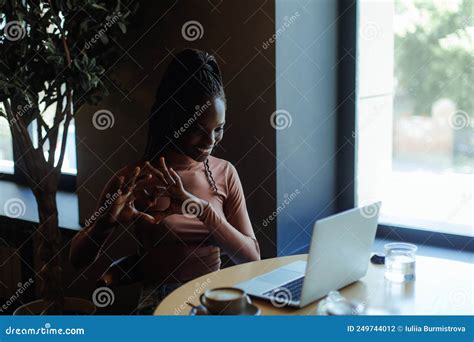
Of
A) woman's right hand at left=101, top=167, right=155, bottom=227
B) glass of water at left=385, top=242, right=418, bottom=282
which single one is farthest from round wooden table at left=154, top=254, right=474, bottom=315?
woman's right hand at left=101, top=167, right=155, bottom=227

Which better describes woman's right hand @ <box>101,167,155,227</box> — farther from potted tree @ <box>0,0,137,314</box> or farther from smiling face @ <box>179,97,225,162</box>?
potted tree @ <box>0,0,137,314</box>

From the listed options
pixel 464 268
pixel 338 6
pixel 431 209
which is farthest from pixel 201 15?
pixel 464 268

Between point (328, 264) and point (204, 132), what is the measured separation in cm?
89

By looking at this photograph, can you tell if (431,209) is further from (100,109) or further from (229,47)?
(100,109)

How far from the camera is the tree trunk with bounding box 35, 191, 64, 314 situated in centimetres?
316

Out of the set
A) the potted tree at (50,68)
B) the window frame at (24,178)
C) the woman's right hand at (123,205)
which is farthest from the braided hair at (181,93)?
the window frame at (24,178)

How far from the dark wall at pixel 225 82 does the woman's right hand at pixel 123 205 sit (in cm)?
66

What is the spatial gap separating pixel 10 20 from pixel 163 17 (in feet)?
2.40

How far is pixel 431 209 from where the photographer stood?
3.25 meters

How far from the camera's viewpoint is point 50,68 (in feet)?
9.91

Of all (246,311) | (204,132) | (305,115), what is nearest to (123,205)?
(204,132)

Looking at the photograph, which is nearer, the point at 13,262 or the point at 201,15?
the point at 201,15

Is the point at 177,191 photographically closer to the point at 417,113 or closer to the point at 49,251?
the point at 49,251

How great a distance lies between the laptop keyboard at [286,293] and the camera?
2025 millimetres
